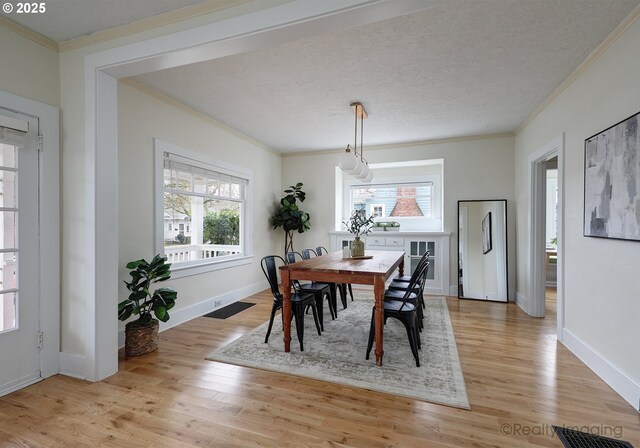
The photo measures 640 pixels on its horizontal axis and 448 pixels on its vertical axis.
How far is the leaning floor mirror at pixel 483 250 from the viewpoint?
472 centimetres

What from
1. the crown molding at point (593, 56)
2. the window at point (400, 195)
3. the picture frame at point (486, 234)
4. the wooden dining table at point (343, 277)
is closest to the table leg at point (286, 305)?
the wooden dining table at point (343, 277)

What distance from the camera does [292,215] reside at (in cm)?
565

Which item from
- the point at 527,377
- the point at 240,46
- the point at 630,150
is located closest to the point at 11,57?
the point at 240,46

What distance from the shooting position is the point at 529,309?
13.1 ft

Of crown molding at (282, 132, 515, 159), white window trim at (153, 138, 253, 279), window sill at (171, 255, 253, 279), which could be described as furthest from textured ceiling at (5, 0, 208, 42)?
crown molding at (282, 132, 515, 159)

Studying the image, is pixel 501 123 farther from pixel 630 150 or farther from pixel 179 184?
pixel 179 184

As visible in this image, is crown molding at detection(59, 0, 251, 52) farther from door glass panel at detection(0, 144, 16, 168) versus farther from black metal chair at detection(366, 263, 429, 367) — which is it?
black metal chair at detection(366, 263, 429, 367)

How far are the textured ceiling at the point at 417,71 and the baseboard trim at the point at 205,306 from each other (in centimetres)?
247

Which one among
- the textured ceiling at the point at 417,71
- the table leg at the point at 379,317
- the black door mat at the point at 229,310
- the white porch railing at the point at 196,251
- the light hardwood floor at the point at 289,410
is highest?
the textured ceiling at the point at 417,71

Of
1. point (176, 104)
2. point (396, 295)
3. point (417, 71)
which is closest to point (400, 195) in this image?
point (396, 295)

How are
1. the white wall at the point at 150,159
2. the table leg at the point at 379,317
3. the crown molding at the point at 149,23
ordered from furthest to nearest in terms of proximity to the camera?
the white wall at the point at 150,159, the table leg at the point at 379,317, the crown molding at the point at 149,23

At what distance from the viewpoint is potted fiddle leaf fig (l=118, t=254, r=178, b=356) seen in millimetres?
2746

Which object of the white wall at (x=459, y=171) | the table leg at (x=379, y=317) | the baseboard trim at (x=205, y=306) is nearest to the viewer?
the table leg at (x=379, y=317)

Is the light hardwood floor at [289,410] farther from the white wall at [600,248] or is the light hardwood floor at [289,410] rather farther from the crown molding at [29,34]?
the crown molding at [29,34]
